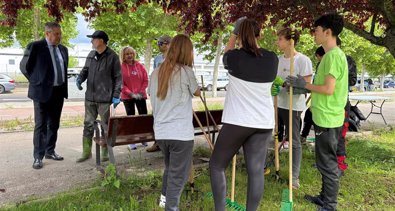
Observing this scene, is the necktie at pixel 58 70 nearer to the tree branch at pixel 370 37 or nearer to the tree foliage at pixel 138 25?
the tree branch at pixel 370 37

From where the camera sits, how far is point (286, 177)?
4.27 m

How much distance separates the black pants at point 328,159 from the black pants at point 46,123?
3562mm

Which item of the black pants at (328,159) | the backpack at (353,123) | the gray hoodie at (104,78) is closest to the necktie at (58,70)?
the gray hoodie at (104,78)

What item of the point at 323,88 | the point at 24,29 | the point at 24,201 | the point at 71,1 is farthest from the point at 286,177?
the point at 24,29

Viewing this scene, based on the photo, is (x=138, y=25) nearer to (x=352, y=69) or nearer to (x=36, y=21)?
(x=36, y=21)

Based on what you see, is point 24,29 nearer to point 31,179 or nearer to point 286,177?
point 31,179

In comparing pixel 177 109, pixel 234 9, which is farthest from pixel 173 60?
pixel 234 9

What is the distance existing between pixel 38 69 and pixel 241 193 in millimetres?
3132

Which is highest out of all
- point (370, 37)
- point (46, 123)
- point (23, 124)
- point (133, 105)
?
point (370, 37)

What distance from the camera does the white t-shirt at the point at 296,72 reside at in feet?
13.1

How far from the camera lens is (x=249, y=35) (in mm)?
2734

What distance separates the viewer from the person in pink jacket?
18.2 ft

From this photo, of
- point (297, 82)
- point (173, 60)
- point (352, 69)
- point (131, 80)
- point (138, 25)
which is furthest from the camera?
point (138, 25)

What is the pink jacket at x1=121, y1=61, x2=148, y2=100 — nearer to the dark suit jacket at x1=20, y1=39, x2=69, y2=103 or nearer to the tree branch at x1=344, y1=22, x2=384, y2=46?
the dark suit jacket at x1=20, y1=39, x2=69, y2=103
